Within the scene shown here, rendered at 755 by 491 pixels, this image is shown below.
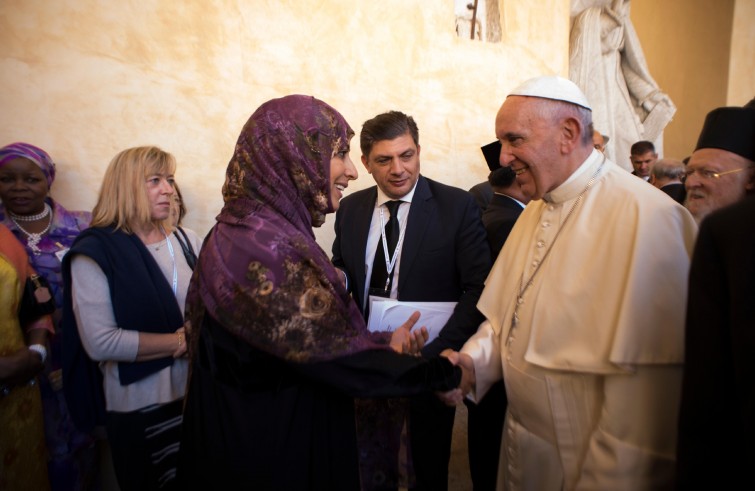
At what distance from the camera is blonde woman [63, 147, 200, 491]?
7.09 feet

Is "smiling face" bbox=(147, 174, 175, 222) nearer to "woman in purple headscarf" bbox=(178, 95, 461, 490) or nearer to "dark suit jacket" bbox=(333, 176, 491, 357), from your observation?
"woman in purple headscarf" bbox=(178, 95, 461, 490)

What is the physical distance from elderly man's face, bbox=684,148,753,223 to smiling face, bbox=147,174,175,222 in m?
2.72

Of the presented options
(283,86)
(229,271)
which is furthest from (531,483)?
(283,86)


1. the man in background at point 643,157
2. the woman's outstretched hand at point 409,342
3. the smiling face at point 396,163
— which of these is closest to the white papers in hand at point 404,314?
the woman's outstretched hand at point 409,342

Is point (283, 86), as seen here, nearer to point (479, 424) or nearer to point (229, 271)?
point (229, 271)

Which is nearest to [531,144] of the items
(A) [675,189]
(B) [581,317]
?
(B) [581,317]

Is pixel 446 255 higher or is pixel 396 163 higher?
pixel 396 163

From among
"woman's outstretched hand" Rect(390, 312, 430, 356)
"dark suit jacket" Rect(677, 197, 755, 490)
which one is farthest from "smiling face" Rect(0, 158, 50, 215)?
"dark suit jacket" Rect(677, 197, 755, 490)

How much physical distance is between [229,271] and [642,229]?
4.61 ft

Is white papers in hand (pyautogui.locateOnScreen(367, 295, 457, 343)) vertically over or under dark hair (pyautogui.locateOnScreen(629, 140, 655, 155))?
under

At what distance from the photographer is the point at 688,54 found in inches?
332

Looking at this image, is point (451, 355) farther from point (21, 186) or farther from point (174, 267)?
point (21, 186)

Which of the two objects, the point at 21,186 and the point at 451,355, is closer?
the point at 451,355

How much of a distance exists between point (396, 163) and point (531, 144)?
1.02 metres
